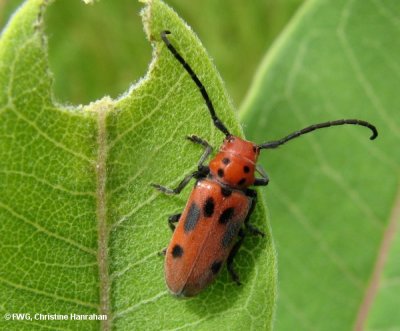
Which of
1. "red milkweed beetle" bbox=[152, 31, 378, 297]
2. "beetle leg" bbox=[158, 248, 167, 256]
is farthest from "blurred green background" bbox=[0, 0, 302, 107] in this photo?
"beetle leg" bbox=[158, 248, 167, 256]

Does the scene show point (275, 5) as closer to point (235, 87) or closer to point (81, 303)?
point (235, 87)

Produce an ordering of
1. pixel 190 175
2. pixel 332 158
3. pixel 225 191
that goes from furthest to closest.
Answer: pixel 332 158 < pixel 225 191 < pixel 190 175

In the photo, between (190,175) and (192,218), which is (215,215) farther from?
(190,175)

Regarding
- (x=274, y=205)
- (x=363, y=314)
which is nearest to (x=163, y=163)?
(x=274, y=205)

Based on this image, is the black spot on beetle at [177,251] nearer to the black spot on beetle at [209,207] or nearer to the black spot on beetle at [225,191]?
the black spot on beetle at [209,207]

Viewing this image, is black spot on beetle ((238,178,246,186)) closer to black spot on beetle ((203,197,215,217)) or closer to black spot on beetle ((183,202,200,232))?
black spot on beetle ((203,197,215,217))

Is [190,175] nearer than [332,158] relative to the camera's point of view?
Yes

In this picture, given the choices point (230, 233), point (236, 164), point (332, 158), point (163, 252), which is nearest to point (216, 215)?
point (230, 233)

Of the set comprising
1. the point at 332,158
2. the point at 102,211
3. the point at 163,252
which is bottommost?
the point at 332,158
